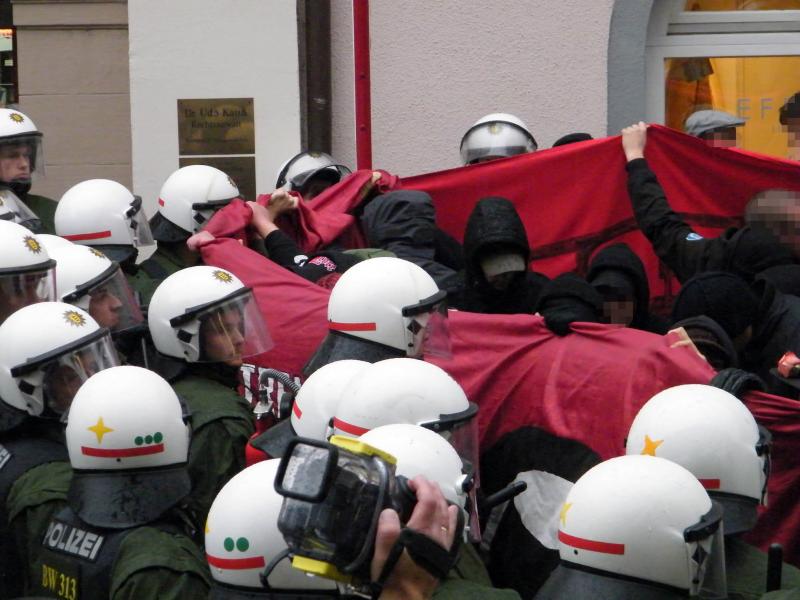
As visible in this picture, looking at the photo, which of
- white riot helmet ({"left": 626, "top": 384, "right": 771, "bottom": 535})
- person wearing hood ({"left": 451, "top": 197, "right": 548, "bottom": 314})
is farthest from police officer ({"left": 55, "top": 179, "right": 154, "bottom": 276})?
white riot helmet ({"left": 626, "top": 384, "right": 771, "bottom": 535})

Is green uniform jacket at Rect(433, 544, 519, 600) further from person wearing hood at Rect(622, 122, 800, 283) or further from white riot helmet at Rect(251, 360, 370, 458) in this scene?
person wearing hood at Rect(622, 122, 800, 283)

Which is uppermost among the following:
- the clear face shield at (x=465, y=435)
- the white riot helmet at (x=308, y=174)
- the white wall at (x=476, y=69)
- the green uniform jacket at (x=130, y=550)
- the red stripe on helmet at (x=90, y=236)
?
the white wall at (x=476, y=69)

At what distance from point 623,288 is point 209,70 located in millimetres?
4047

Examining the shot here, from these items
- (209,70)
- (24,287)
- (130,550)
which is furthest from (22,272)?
(209,70)

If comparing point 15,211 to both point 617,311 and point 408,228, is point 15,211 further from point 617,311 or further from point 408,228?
point 617,311

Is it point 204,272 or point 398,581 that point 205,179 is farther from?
point 398,581

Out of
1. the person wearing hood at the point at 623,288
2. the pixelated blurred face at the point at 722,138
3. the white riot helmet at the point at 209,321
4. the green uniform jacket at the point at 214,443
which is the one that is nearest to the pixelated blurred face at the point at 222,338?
the white riot helmet at the point at 209,321

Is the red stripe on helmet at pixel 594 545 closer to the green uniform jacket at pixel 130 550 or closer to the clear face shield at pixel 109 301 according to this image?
the green uniform jacket at pixel 130 550

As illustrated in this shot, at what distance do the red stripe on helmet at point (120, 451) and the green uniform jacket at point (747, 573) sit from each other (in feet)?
5.54

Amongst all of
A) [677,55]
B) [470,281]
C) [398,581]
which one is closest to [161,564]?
[398,581]

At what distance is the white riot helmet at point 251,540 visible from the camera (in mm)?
3574

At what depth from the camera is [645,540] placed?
3395 millimetres

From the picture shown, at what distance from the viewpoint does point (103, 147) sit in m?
9.44

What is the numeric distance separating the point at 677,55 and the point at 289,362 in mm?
4245
